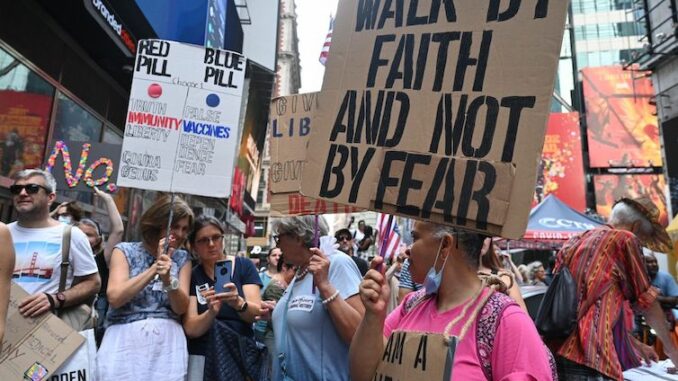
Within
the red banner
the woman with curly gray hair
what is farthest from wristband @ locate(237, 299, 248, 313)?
the red banner

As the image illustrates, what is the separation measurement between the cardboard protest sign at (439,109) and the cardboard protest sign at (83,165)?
4.94 metres

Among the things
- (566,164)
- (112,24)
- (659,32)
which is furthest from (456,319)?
(566,164)

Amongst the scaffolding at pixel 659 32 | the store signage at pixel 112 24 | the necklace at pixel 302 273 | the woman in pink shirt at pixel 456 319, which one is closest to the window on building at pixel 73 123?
the store signage at pixel 112 24

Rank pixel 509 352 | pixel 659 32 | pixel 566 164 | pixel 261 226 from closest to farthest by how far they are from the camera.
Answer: pixel 509 352 < pixel 659 32 < pixel 566 164 < pixel 261 226

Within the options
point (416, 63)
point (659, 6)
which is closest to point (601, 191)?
point (659, 6)

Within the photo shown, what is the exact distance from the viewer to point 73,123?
29.8ft

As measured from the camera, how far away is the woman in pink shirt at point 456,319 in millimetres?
1740

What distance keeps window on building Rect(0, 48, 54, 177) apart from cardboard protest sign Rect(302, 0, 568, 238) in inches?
261

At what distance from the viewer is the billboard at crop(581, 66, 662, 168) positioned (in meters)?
37.6

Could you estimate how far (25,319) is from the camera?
305cm

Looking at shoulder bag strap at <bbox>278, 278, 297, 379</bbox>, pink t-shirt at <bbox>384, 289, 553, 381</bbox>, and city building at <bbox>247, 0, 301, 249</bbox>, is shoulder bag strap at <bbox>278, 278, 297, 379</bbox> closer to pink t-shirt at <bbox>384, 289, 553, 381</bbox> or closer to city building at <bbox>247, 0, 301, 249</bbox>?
pink t-shirt at <bbox>384, 289, 553, 381</bbox>

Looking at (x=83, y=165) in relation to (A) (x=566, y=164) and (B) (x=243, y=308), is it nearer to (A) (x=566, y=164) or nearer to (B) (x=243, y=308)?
(B) (x=243, y=308)

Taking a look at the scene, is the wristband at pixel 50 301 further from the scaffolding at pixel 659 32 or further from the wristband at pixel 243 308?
the scaffolding at pixel 659 32

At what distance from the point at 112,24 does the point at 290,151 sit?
6.48 metres
